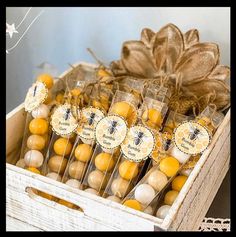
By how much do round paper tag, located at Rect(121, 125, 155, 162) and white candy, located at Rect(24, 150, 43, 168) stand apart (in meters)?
0.19

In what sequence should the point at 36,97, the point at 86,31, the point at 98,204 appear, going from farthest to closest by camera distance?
the point at 86,31 → the point at 36,97 → the point at 98,204

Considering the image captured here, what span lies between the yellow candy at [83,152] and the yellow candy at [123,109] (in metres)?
0.09

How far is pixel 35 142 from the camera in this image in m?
0.98

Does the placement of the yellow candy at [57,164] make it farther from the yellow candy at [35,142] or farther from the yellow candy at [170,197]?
the yellow candy at [170,197]

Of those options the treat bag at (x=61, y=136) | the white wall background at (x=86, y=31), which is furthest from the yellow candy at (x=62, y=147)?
the white wall background at (x=86, y=31)

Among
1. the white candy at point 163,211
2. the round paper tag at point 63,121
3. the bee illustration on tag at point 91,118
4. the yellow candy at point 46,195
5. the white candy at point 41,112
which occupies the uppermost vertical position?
the bee illustration on tag at point 91,118

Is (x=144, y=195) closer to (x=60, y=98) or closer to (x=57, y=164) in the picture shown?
(x=57, y=164)

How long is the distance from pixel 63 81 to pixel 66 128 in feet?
0.72

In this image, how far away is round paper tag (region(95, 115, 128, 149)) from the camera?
881 millimetres

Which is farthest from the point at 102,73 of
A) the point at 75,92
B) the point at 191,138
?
the point at 191,138

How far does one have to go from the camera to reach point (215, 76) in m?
1.02

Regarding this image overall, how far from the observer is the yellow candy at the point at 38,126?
0.98 m

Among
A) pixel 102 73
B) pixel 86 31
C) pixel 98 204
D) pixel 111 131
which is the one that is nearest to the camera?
pixel 98 204

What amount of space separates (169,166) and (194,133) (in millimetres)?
79
